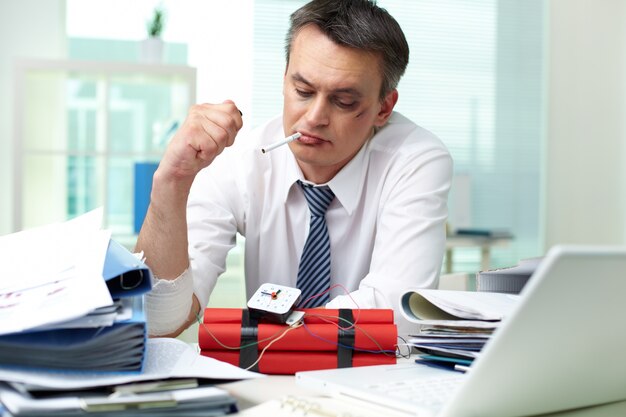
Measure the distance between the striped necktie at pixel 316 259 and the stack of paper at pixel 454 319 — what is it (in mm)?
694

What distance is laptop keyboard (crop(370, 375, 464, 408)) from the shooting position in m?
0.75

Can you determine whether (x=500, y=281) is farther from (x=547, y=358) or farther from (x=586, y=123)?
(x=586, y=123)

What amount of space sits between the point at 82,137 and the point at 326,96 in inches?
91.5

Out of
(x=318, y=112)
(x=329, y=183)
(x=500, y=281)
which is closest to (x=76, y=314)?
(x=500, y=281)

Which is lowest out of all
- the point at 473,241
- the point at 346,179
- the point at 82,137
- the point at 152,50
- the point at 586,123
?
the point at 473,241

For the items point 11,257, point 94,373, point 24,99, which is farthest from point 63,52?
point 94,373

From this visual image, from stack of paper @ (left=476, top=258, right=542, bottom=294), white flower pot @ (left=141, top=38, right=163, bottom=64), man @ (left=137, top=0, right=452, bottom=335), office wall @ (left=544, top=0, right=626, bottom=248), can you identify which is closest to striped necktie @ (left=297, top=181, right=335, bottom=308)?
man @ (left=137, top=0, right=452, bottom=335)

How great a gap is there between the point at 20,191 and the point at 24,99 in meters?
0.45

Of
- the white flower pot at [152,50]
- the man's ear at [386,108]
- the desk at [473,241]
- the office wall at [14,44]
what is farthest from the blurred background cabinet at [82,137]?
the man's ear at [386,108]

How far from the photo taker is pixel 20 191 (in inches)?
140

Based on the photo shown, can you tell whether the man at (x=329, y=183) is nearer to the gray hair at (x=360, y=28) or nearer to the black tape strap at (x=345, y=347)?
the gray hair at (x=360, y=28)

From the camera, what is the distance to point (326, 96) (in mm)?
1677

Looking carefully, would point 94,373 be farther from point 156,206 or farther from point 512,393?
point 156,206

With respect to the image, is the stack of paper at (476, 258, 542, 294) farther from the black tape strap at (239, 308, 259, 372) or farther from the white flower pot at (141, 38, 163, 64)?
the white flower pot at (141, 38, 163, 64)
